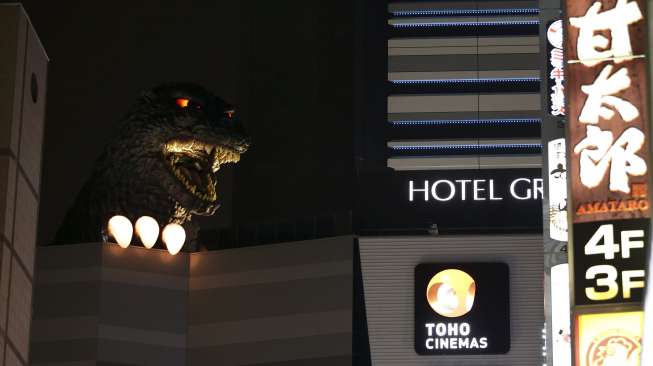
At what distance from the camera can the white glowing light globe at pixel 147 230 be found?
602 inches

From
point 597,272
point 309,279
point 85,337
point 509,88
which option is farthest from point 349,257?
point 597,272

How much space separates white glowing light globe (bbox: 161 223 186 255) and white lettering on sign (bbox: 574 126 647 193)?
20.5ft

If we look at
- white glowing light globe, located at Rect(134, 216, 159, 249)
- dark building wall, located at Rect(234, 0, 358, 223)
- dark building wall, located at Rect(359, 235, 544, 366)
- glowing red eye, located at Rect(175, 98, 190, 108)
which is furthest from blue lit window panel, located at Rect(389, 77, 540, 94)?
white glowing light globe, located at Rect(134, 216, 159, 249)

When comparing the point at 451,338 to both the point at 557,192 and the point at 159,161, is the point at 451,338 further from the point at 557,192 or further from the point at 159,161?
the point at 159,161

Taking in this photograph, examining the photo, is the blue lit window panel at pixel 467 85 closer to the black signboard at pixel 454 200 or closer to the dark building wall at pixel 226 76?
the dark building wall at pixel 226 76

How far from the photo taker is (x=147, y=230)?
1529cm

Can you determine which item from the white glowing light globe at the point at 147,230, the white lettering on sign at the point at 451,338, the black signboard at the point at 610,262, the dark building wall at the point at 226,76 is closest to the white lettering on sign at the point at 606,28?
the black signboard at the point at 610,262

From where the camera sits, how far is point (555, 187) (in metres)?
16.1

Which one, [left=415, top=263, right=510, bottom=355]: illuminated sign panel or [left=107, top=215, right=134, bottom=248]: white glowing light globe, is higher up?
[left=107, top=215, right=134, bottom=248]: white glowing light globe

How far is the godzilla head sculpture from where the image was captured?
615 inches

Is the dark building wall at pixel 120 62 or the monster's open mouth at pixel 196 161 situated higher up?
the dark building wall at pixel 120 62

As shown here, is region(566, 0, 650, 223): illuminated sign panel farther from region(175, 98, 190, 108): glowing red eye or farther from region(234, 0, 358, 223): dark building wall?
region(234, 0, 358, 223): dark building wall

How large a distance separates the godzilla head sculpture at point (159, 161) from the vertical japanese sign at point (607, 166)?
6.06 meters

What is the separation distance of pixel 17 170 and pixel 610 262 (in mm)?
3718
